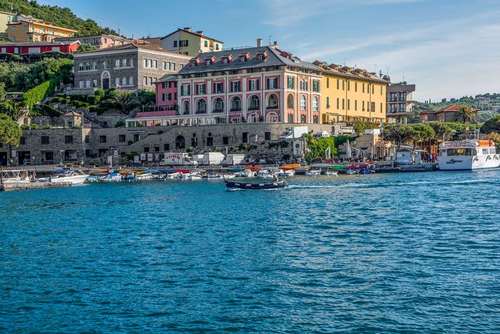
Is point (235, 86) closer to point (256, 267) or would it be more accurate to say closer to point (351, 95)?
point (351, 95)

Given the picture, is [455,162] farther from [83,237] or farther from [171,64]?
[83,237]

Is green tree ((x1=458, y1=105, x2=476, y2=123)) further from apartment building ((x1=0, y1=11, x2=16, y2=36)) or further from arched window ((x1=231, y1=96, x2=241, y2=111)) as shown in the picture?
apartment building ((x1=0, y1=11, x2=16, y2=36))

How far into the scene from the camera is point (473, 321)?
20594 mm

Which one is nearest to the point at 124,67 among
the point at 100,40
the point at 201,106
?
the point at 201,106

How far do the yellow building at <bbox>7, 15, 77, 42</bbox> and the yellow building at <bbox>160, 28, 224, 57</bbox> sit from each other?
2779cm

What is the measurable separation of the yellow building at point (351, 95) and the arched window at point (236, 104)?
36.7ft

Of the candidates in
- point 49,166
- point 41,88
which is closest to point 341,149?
point 49,166

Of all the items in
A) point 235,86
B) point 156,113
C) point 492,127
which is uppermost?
point 235,86

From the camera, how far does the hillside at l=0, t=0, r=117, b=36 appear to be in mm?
148500

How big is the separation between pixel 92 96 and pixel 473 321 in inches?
3399

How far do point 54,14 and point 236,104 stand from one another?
264ft

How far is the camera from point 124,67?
334 feet

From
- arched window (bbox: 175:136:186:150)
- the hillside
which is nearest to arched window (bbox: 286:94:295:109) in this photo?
arched window (bbox: 175:136:186:150)

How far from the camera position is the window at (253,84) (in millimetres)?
90250
